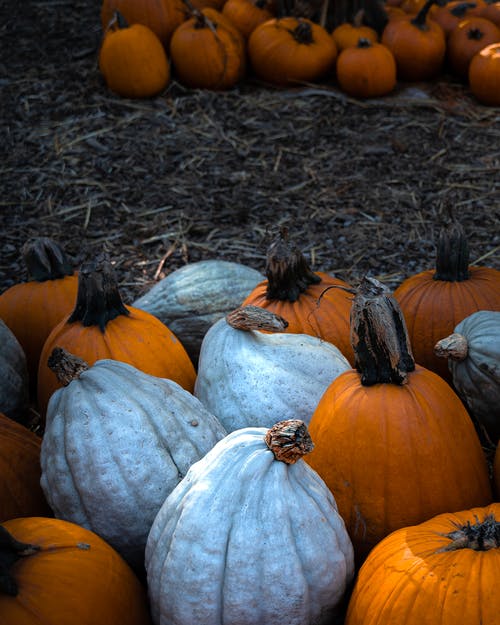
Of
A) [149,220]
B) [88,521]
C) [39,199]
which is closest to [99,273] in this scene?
[88,521]

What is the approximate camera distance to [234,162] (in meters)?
5.70

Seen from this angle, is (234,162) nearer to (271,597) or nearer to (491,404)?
(491,404)

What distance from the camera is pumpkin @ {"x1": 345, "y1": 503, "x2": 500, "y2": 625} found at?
1633 millimetres

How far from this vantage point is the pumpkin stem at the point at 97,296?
264cm

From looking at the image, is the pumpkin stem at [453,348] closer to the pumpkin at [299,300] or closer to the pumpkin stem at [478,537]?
the pumpkin at [299,300]

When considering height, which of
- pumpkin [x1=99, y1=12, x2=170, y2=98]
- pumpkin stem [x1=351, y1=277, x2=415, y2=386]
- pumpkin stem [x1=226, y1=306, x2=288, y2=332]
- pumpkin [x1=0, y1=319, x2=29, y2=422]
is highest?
pumpkin [x1=99, y1=12, x2=170, y2=98]

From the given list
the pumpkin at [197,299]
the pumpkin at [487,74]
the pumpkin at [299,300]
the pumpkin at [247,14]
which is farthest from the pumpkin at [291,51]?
the pumpkin at [299,300]

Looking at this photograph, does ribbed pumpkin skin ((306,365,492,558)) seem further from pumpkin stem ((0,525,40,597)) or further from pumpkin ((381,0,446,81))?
pumpkin ((381,0,446,81))

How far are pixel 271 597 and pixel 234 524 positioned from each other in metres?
0.18

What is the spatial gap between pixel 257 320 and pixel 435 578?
1005 millimetres

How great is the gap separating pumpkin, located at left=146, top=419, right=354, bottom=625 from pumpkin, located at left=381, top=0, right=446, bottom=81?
5.48m

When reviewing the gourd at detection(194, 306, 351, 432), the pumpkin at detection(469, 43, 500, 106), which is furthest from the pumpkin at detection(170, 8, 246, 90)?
the gourd at detection(194, 306, 351, 432)

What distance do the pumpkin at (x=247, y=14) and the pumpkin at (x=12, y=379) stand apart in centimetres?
477

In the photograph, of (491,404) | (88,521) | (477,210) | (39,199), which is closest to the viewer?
(88,521)
